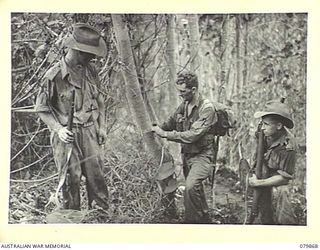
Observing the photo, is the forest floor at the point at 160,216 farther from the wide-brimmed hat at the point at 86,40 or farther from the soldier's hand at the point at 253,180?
the wide-brimmed hat at the point at 86,40

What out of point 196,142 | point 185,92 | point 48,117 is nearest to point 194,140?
point 196,142

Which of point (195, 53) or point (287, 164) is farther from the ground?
point (195, 53)

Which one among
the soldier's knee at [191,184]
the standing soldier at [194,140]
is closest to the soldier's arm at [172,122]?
the standing soldier at [194,140]

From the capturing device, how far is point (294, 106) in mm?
1155

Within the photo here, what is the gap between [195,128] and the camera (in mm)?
1153

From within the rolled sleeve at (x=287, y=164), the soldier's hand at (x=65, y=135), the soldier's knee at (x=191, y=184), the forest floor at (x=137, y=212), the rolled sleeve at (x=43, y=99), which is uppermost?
the rolled sleeve at (x=43, y=99)

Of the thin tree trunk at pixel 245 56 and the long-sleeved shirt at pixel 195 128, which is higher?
the thin tree trunk at pixel 245 56

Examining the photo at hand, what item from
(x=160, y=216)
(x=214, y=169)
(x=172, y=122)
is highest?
(x=172, y=122)

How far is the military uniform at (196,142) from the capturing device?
1.15 m

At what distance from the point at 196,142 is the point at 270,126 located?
0.55 ft

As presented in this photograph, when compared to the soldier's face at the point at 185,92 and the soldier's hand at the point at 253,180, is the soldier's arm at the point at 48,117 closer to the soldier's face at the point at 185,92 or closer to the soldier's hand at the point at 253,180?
the soldier's face at the point at 185,92

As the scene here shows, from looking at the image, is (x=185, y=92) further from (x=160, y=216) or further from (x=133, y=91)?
(x=160, y=216)

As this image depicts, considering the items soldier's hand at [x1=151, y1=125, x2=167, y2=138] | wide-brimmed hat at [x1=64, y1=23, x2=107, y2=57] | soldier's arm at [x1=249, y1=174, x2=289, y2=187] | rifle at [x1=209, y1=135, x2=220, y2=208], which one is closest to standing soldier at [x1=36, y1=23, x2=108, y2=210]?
wide-brimmed hat at [x1=64, y1=23, x2=107, y2=57]
